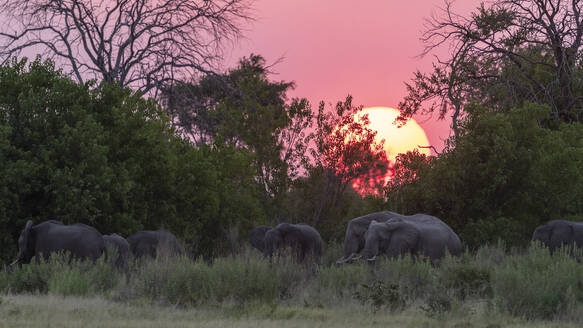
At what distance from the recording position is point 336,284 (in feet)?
49.3

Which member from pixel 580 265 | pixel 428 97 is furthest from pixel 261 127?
pixel 580 265

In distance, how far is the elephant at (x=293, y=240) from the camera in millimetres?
21812

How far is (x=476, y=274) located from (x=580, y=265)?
2.63 meters

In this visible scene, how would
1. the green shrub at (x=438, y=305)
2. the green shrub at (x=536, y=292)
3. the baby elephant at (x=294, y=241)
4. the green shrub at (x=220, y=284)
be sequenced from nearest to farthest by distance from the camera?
the green shrub at (x=438, y=305) → the green shrub at (x=536, y=292) → the green shrub at (x=220, y=284) → the baby elephant at (x=294, y=241)

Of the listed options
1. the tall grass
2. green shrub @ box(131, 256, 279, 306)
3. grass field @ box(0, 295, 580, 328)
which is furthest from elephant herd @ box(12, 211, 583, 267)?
grass field @ box(0, 295, 580, 328)

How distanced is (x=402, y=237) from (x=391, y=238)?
284 mm

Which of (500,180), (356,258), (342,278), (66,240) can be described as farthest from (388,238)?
(66,240)

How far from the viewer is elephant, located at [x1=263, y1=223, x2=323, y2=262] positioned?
2181 centimetres

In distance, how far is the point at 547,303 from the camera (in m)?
11.9

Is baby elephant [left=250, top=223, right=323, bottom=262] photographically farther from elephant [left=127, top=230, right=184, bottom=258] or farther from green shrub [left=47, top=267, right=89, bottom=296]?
green shrub [left=47, top=267, right=89, bottom=296]

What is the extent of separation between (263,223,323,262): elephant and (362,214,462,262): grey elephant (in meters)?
2.87

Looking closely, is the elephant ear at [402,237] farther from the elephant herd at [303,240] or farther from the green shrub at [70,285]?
the green shrub at [70,285]

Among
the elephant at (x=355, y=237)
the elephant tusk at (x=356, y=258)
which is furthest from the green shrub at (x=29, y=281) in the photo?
the elephant at (x=355, y=237)

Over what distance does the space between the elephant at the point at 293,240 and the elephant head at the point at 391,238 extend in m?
2.83
